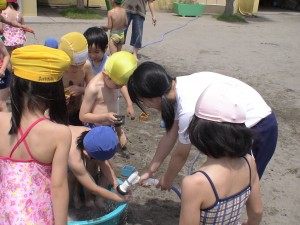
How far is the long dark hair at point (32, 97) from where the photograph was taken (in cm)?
152

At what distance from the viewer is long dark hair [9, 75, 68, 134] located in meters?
1.52

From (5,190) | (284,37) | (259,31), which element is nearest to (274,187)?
(5,190)

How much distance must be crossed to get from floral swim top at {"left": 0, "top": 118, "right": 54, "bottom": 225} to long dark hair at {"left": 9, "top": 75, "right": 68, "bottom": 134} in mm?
55

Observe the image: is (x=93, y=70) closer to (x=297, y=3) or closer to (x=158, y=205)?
(x=158, y=205)

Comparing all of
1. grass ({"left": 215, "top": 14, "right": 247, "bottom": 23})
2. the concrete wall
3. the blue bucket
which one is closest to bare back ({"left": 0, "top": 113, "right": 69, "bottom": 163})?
the blue bucket

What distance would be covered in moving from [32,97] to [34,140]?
6.5 inches

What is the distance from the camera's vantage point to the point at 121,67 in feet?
8.34

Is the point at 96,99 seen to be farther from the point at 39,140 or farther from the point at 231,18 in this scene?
the point at 231,18

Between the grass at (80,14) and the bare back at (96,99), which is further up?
the bare back at (96,99)

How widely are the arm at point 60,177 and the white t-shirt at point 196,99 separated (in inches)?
24.8

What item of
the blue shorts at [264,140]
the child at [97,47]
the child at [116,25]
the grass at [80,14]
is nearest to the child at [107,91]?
the child at [97,47]

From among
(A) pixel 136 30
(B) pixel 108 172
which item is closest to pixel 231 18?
(A) pixel 136 30

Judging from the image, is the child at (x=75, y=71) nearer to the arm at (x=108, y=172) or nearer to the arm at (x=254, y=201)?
the arm at (x=108, y=172)

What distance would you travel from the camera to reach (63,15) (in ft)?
36.2
